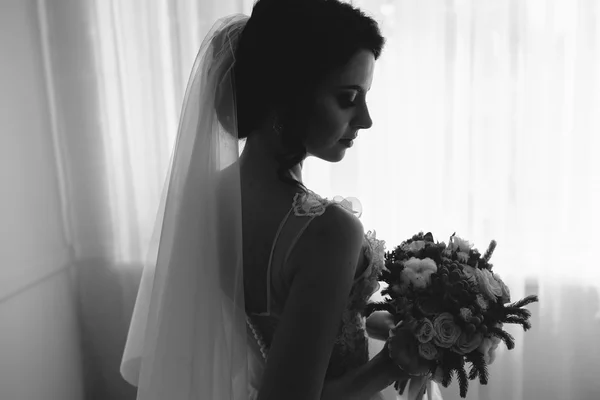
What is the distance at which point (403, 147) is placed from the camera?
2.46 meters

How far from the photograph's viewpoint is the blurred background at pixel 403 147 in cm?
233

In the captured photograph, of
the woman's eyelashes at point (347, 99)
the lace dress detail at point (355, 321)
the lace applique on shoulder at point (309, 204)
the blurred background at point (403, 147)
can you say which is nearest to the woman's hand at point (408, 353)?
the lace dress detail at point (355, 321)

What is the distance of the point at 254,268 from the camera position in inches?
44.8

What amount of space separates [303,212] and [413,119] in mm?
1559

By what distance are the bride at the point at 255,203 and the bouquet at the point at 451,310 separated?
0.22ft

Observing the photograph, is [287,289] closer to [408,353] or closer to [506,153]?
[408,353]

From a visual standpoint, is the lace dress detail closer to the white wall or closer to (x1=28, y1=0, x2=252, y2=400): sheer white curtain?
the white wall

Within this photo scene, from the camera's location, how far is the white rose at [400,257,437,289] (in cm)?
121

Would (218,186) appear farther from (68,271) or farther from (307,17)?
(68,271)

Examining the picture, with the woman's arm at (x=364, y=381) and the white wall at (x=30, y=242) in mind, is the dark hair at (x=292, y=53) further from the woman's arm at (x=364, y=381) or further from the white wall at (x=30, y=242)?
the white wall at (x=30, y=242)

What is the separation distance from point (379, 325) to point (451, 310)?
0.38m

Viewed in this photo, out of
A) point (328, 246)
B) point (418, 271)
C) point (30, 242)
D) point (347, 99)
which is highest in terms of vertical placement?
point (347, 99)

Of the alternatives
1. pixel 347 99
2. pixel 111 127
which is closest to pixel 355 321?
pixel 347 99

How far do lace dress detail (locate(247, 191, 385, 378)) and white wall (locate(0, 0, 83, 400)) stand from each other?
148 centimetres
